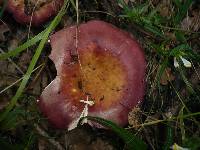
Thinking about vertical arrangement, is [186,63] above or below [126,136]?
above

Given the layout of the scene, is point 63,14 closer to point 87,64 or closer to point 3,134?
point 87,64

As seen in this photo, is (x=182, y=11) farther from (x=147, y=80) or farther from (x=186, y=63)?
(x=147, y=80)

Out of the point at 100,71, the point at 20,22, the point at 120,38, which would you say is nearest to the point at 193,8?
the point at 120,38

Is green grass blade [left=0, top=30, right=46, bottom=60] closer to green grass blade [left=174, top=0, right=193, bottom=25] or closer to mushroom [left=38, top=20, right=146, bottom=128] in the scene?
mushroom [left=38, top=20, right=146, bottom=128]

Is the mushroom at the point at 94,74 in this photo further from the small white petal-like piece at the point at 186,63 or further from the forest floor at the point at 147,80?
the small white petal-like piece at the point at 186,63

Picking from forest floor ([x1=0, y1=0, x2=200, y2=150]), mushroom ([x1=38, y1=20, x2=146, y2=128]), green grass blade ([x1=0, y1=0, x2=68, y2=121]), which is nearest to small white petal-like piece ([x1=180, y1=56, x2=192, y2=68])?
forest floor ([x1=0, y1=0, x2=200, y2=150])

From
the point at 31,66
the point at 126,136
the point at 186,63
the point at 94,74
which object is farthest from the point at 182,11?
the point at 31,66
